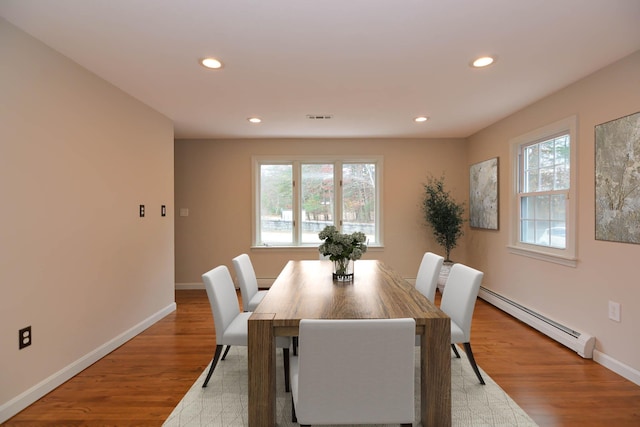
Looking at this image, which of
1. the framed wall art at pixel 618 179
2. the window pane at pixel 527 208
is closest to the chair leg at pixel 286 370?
the framed wall art at pixel 618 179

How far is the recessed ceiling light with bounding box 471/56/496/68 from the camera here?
236 cm

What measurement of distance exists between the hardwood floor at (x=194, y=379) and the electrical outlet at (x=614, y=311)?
397mm

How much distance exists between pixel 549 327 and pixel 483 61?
8.15 ft

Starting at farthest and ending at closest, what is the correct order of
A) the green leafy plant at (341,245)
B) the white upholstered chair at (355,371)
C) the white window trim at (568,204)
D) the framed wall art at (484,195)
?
the framed wall art at (484,195) → the white window trim at (568,204) → the green leafy plant at (341,245) → the white upholstered chair at (355,371)

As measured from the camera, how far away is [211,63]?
2412 millimetres

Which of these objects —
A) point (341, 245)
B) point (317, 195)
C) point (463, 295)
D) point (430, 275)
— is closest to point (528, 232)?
point (430, 275)

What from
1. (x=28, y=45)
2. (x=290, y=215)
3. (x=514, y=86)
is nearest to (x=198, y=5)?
(x=28, y=45)

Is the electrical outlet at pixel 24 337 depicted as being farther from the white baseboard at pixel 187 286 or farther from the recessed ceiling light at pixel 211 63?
the white baseboard at pixel 187 286

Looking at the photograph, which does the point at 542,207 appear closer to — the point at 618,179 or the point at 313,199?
the point at 618,179

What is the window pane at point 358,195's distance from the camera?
17.0ft

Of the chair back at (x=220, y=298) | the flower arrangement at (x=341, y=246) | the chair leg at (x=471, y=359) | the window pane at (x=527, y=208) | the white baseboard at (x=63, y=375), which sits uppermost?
the window pane at (x=527, y=208)

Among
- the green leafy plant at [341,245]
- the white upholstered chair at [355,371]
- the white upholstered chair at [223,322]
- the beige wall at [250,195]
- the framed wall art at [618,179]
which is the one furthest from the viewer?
the beige wall at [250,195]

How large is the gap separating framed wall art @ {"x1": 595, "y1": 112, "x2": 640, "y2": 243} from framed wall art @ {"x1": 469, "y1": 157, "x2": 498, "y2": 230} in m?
1.56

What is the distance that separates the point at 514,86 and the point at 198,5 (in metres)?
2.63
